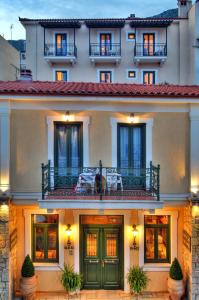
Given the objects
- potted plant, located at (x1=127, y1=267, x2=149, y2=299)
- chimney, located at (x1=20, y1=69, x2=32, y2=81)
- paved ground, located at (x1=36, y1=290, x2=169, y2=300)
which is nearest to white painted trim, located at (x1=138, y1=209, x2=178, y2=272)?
potted plant, located at (x1=127, y1=267, x2=149, y2=299)

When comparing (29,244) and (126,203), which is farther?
(29,244)

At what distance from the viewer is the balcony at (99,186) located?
340 inches

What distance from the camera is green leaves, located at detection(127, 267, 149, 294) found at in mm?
9633

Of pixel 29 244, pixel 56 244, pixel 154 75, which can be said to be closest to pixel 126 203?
pixel 56 244

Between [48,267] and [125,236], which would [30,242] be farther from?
[125,236]

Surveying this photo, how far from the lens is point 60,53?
24203mm

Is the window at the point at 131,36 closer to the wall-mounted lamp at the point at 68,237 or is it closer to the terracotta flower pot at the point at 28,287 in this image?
the wall-mounted lamp at the point at 68,237

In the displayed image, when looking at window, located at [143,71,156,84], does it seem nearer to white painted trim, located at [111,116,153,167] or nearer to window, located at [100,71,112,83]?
window, located at [100,71,112,83]

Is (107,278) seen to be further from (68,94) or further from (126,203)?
(68,94)

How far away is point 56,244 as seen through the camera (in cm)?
1036

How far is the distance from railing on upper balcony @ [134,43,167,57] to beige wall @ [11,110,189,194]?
1594cm

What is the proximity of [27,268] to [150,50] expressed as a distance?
789 inches

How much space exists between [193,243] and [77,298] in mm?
4223

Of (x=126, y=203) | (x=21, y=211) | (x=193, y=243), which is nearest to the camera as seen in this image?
(x=126, y=203)
